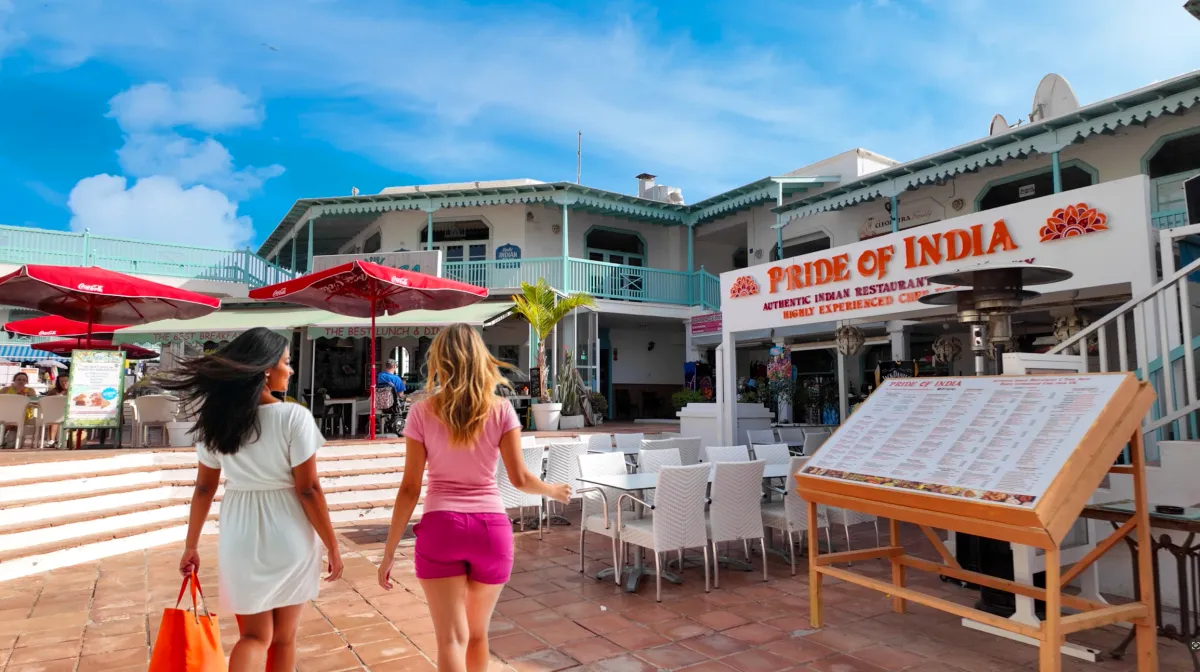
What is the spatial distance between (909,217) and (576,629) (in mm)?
11960

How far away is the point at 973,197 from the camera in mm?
12359

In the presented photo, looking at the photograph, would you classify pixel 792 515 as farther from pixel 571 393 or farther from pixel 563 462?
pixel 571 393

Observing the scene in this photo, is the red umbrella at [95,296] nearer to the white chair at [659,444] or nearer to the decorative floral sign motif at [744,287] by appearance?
the white chair at [659,444]

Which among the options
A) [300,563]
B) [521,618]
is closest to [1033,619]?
[521,618]

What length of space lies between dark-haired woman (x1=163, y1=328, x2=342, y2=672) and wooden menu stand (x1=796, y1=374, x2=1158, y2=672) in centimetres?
258

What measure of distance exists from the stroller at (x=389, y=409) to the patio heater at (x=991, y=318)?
7603mm

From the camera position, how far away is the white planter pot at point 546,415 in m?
11.7

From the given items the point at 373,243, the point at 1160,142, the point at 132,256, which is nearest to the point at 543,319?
the point at 373,243

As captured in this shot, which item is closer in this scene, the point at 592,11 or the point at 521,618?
the point at 521,618

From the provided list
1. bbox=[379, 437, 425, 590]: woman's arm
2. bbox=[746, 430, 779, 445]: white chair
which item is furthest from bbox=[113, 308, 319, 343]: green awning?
bbox=[379, 437, 425, 590]: woman's arm

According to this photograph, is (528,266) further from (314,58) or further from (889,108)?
(889,108)

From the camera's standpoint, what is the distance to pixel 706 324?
15844 millimetres

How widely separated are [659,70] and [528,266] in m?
5.53

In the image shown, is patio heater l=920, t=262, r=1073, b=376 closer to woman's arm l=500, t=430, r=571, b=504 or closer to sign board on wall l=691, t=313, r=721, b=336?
woman's arm l=500, t=430, r=571, b=504
